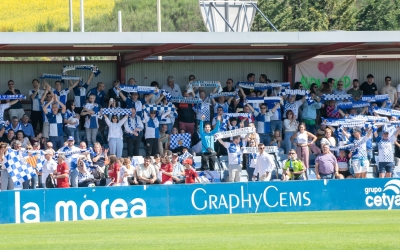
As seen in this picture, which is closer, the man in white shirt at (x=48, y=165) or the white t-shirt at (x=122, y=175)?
the man in white shirt at (x=48, y=165)

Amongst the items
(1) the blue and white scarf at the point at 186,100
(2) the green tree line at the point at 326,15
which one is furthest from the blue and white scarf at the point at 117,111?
(2) the green tree line at the point at 326,15

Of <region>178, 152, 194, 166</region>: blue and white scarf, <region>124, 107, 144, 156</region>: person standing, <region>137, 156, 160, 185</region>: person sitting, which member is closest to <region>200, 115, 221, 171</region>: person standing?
<region>178, 152, 194, 166</region>: blue and white scarf

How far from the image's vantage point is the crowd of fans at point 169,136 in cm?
2267

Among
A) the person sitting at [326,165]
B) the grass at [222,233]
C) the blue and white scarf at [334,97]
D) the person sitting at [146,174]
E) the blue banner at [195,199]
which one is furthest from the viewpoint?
the blue and white scarf at [334,97]

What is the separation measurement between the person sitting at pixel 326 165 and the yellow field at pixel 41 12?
197 feet

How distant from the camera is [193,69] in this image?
2944 cm

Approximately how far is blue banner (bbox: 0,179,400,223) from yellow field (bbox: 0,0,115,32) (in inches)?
2428

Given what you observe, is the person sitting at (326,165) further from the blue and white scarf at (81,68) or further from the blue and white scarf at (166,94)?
the blue and white scarf at (81,68)

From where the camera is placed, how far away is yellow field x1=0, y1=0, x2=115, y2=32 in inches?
3324

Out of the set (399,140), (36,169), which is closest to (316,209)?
(399,140)

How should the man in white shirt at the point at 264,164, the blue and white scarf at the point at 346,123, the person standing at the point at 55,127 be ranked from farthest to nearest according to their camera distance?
the blue and white scarf at the point at 346,123
the person standing at the point at 55,127
the man in white shirt at the point at 264,164

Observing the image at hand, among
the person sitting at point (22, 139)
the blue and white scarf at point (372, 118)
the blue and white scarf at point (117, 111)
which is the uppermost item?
the blue and white scarf at point (117, 111)

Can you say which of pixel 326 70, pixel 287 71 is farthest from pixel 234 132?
pixel 326 70

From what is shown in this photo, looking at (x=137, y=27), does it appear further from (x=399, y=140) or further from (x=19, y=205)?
(x=19, y=205)
